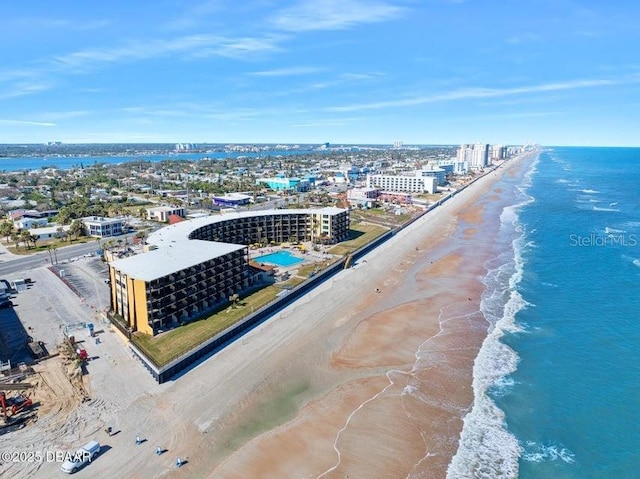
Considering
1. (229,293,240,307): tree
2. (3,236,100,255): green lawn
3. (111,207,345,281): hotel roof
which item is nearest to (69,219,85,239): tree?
(3,236,100,255): green lawn

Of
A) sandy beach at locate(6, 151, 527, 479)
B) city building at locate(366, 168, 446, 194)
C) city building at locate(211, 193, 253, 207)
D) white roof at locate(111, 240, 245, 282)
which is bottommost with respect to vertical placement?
sandy beach at locate(6, 151, 527, 479)

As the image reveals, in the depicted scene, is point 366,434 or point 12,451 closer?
point 12,451

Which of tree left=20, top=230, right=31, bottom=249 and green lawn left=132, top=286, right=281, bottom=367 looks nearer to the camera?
green lawn left=132, top=286, right=281, bottom=367

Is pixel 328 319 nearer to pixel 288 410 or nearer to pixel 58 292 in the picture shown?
pixel 288 410

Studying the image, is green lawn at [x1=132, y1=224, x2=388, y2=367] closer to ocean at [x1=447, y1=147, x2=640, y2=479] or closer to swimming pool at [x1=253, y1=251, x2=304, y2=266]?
swimming pool at [x1=253, y1=251, x2=304, y2=266]

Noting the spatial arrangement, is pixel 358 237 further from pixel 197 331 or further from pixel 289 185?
pixel 289 185

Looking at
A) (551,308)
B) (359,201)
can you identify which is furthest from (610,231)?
(359,201)
